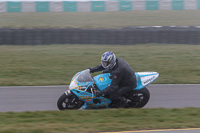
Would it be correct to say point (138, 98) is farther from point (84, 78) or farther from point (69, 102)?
point (69, 102)

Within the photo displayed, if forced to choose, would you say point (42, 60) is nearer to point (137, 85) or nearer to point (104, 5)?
point (137, 85)

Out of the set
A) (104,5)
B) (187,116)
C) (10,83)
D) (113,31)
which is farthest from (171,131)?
(104,5)

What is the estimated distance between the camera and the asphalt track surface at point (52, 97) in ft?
28.4

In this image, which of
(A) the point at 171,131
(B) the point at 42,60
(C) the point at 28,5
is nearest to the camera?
(A) the point at 171,131

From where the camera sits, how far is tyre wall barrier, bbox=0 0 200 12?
32.3 metres

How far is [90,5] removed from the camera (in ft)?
107

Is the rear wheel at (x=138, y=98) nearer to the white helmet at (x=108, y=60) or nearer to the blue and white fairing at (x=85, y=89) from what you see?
the blue and white fairing at (x=85, y=89)

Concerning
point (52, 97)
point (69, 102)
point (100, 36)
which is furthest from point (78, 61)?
point (69, 102)

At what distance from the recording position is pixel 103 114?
726cm

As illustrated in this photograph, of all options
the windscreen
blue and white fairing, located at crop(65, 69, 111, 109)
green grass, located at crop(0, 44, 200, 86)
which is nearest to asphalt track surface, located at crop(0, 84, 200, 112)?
green grass, located at crop(0, 44, 200, 86)

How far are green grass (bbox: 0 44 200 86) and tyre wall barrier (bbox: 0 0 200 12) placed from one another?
1425cm

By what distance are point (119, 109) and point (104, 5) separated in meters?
26.3

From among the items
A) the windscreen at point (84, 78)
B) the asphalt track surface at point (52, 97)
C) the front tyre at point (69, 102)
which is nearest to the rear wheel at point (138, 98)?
the asphalt track surface at point (52, 97)

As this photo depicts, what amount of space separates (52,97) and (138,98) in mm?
2722
